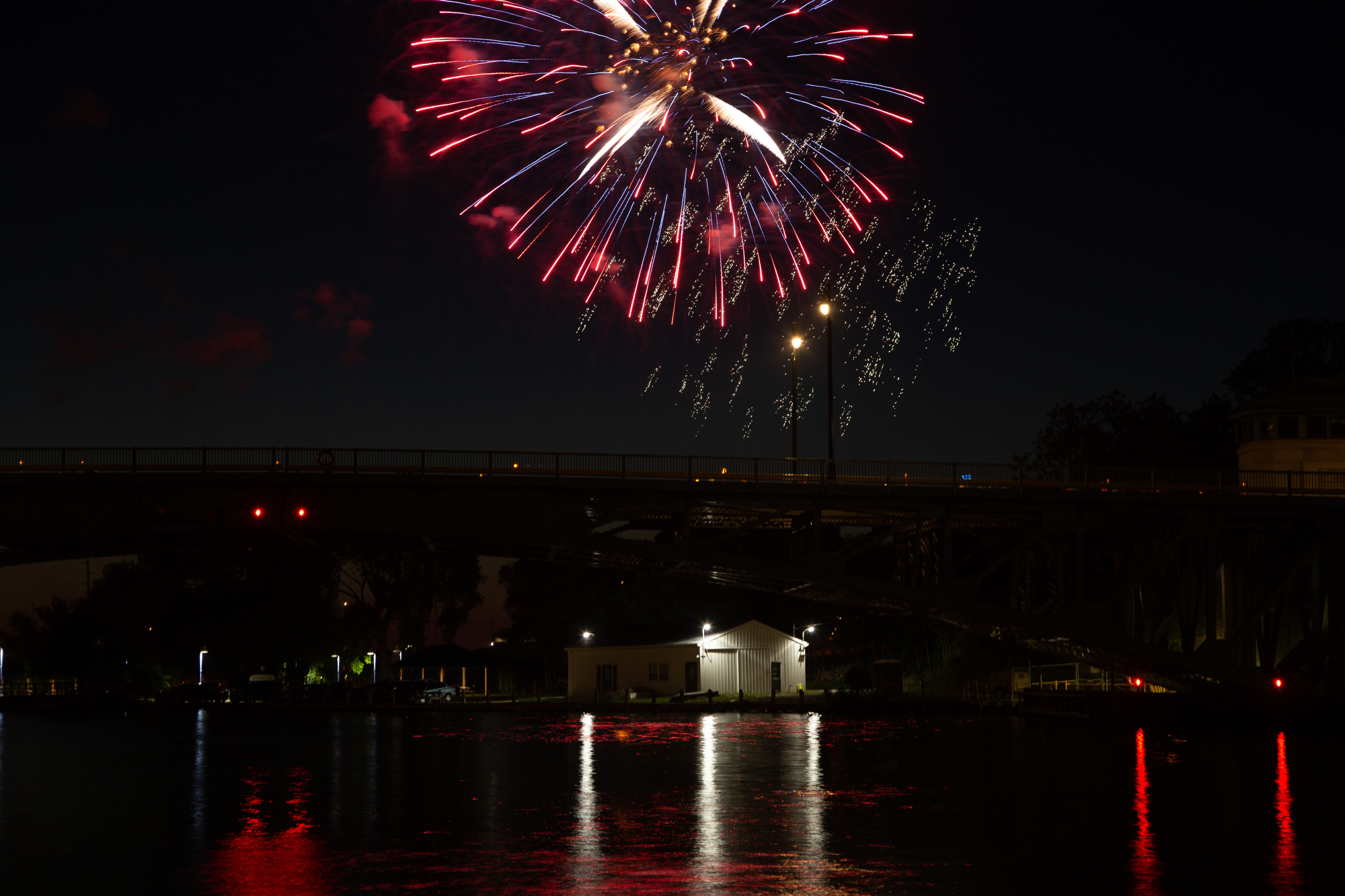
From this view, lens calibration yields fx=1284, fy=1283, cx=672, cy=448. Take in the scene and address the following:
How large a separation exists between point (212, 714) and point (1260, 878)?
6408 centimetres

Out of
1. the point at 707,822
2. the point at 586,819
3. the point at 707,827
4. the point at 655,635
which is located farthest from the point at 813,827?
the point at 655,635

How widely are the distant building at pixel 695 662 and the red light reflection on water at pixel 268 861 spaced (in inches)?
2264

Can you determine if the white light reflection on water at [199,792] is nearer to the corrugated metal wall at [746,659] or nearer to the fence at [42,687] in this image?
the corrugated metal wall at [746,659]

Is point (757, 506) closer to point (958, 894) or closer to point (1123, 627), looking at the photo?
point (1123, 627)

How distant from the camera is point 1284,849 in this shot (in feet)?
55.0

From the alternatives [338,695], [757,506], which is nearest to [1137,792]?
[757,506]

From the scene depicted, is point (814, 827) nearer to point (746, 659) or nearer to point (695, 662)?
point (695, 662)

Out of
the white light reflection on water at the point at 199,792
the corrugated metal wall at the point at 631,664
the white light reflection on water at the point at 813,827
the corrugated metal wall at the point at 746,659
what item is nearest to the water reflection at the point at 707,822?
the white light reflection on water at the point at 813,827

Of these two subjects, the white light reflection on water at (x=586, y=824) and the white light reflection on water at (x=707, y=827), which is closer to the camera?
the white light reflection on water at (x=707, y=827)

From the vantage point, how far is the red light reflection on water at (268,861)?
1360 centimetres

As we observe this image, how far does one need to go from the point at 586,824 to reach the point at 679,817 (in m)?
1.55

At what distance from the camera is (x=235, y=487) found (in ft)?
156

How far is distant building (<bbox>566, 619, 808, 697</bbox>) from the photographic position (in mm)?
77688

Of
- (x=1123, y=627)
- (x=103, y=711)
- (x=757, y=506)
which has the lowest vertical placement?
(x=103, y=711)
